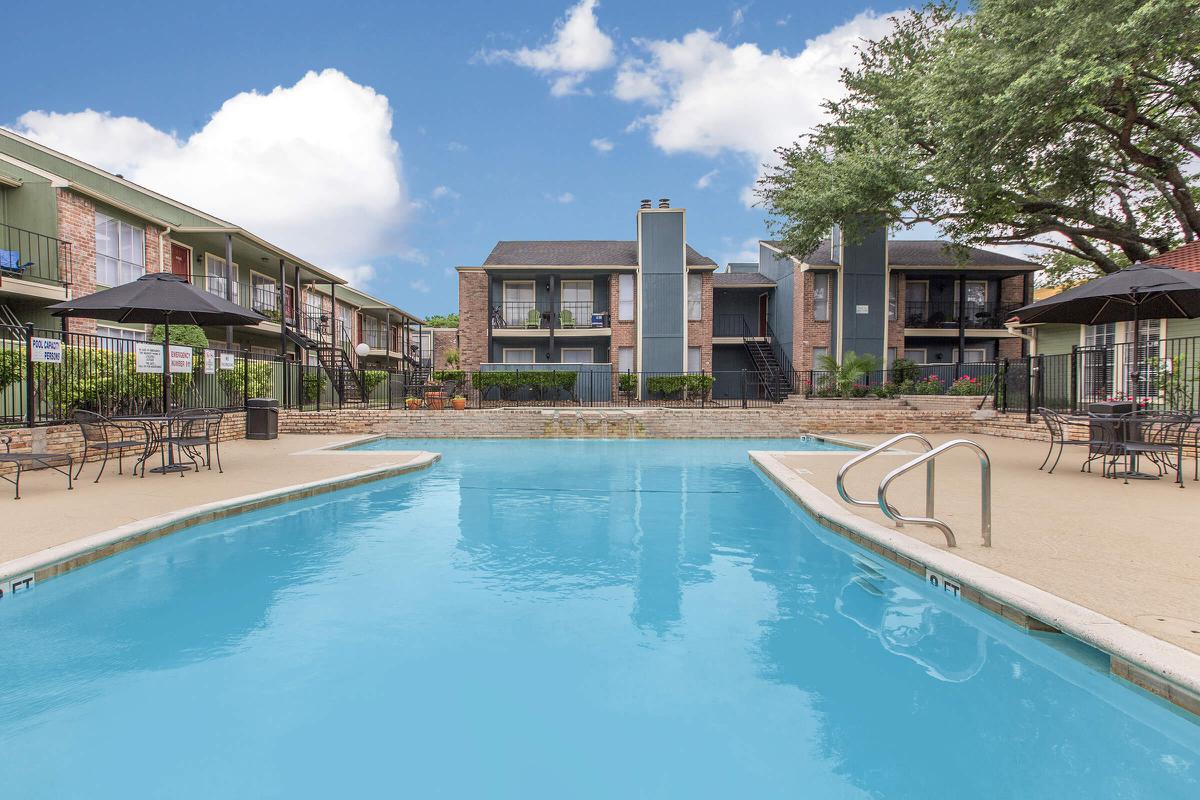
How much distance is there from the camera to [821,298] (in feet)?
86.8

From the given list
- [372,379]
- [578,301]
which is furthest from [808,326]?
[372,379]

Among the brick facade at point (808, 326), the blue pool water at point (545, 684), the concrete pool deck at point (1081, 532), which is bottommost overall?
the blue pool water at point (545, 684)

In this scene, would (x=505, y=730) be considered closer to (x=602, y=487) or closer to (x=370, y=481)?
(x=602, y=487)

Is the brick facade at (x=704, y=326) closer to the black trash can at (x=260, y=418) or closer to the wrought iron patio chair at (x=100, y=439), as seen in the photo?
the black trash can at (x=260, y=418)

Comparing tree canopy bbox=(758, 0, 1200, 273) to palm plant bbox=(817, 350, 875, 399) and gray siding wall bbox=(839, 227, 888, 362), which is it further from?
palm plant bbox=(817, 350, 875, 399)

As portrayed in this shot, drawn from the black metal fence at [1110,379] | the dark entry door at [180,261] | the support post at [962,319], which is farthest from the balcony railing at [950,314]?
the dark entry door at [180,261]

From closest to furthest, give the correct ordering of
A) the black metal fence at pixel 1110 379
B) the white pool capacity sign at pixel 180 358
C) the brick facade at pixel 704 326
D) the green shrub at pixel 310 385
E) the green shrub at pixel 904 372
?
the white pool capacity sign at pixel 180 358 → the black metal fence at pixel 1110 379 → the green shrub at pixel 310 385 → the green shrub at pixel 904 372 → the brick facade at pixel 704 326

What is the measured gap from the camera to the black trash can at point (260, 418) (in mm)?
14375

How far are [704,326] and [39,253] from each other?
22313 mm

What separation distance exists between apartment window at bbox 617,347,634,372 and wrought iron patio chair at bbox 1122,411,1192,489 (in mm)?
17902

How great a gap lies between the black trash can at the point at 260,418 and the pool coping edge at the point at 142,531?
22.8 ft

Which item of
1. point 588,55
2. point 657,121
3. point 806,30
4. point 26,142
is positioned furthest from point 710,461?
point 657,121

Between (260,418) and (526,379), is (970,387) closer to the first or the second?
(526,379)

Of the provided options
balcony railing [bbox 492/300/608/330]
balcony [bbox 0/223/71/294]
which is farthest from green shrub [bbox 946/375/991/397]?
balcony [bbox 0/223/71/294]
